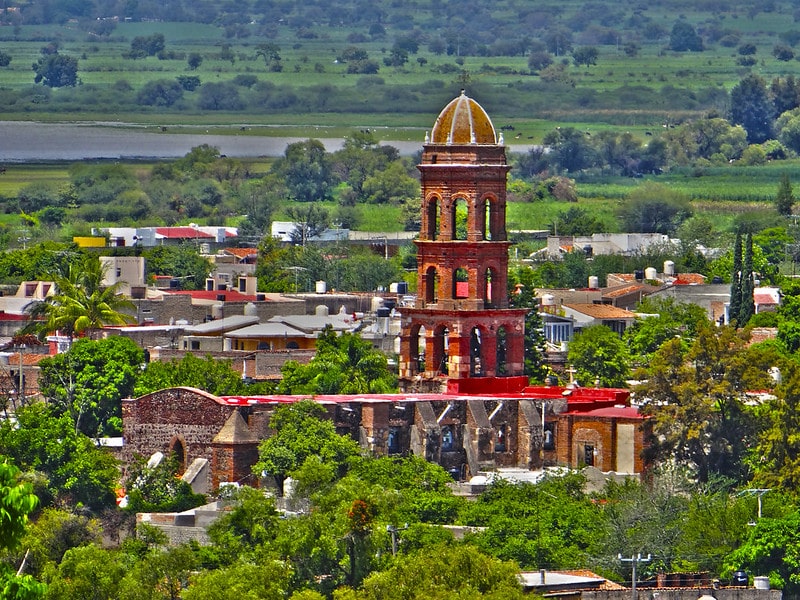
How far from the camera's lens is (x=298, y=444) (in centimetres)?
6975

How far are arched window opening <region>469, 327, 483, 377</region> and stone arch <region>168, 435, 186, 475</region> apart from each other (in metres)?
8.59

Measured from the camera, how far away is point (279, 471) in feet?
229

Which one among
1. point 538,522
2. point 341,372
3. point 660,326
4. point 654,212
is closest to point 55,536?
point 538,522

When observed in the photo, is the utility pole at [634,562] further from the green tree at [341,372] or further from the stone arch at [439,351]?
the green tree at [341,372]

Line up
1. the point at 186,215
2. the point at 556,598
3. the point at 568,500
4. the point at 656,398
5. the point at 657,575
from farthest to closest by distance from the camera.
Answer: the point at 186,215 < the point at 656,398 < the point at 568,500 < the point at 657,575 < the point at 556,598

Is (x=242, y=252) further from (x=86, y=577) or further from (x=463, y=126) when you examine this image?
(x=86, y=577)

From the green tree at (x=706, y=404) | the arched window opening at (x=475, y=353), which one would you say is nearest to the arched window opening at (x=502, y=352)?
the arched window opening at (x=475, y=353)

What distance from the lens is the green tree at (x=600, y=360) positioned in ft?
293

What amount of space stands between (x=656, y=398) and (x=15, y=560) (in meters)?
18.4

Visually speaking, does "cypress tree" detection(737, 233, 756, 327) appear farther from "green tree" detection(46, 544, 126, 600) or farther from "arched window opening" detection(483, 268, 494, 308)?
"green tree" detection(46, 544, 126, 600)

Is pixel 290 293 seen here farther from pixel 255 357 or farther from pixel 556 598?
pixel 556 598

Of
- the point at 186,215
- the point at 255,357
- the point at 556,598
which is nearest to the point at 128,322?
the point at 255,357

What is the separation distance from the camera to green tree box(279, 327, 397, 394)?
263 feet

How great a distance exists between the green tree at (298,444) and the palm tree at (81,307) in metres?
21.0
